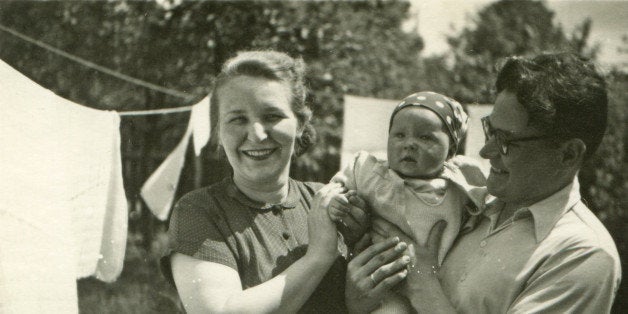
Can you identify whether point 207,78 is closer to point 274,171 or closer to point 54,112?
point 54,112

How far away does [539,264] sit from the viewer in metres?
1.68

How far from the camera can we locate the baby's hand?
193 cm

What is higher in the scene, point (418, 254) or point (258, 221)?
point (258, 221)

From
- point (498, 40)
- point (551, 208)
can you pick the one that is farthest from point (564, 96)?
point (498, 40)

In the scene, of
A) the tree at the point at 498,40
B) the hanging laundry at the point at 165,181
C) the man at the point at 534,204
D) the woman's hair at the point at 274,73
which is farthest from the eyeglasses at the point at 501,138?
the tree at the point at 498,40

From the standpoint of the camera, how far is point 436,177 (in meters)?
2.16

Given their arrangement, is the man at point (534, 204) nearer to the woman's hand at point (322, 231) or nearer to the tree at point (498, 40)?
the woman's hand at point (322, 231)

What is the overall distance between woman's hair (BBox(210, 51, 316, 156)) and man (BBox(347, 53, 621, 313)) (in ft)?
1.78

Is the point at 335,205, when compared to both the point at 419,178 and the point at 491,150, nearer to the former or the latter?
the point at 419,178

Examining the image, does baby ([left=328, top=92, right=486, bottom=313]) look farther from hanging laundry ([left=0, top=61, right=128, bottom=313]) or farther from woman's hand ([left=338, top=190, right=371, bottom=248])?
hanging laundry ([left=0, top=61, right=128, bottom=313])

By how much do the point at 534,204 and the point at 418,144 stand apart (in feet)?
1.42

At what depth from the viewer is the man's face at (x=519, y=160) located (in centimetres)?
180

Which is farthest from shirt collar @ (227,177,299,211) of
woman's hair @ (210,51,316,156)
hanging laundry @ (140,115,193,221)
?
hanging laundry @ (140,115,193,221)

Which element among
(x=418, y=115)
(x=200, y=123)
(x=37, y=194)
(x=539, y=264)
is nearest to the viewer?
(x=539, y=264)
